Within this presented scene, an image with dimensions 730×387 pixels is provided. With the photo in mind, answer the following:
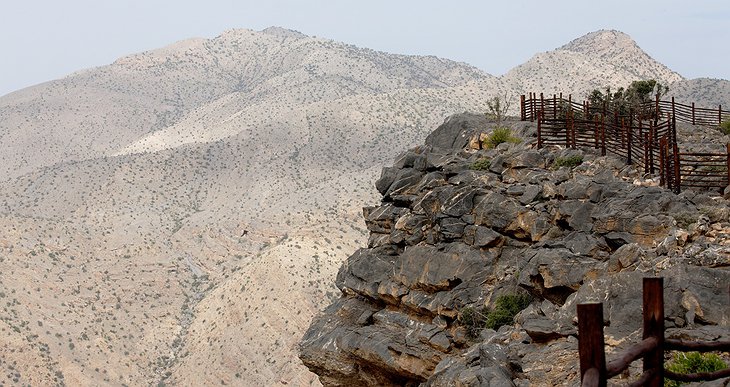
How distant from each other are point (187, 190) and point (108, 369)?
38470 mm

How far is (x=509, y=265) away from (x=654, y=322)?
13756 millimetres

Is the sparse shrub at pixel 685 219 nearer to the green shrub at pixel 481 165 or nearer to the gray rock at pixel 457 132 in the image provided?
the green shrub at pixel 481 165

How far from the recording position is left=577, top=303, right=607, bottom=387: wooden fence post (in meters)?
5.67

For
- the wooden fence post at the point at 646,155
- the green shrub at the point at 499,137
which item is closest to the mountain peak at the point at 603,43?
the green shrub at the point at 499,137

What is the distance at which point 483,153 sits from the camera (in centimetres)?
2528

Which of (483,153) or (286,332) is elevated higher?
(483,153)

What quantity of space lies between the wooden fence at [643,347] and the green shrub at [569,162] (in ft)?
52.6

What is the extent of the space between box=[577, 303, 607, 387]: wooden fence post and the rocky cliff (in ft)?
22.9

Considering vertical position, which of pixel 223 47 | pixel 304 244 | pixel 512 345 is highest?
pixel 223 47

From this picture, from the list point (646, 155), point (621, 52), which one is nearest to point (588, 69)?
point (621, 52)

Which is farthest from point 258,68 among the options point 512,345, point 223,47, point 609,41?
point 512,345

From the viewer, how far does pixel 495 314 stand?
18.7m

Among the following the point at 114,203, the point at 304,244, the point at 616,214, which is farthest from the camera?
the point at 114,203

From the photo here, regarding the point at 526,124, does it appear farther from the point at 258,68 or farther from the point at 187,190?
the point at 258,68
